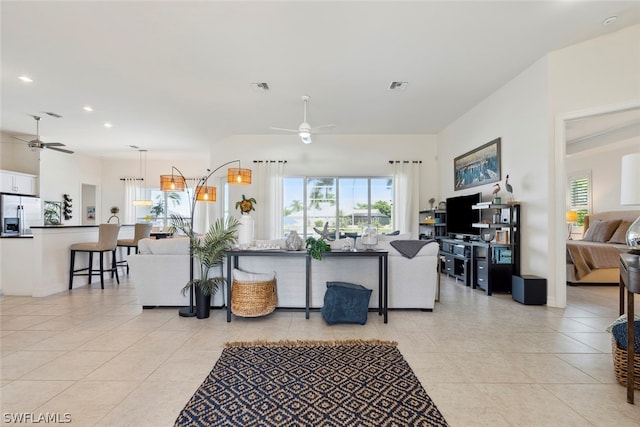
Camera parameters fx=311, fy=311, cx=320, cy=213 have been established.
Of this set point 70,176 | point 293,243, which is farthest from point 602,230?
point 70,176

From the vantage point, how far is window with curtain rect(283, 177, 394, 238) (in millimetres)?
7535

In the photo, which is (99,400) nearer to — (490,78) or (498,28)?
(498,28)

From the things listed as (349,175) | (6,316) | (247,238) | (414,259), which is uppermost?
(349,175)

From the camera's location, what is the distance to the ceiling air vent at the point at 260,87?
455 cm

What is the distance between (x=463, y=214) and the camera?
5.70 metres

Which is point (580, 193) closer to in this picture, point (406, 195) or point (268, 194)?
point (406, 195)

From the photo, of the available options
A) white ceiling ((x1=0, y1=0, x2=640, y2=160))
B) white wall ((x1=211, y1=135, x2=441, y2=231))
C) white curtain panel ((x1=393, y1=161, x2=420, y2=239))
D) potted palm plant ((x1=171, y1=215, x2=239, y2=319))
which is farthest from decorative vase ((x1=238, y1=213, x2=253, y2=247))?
white curtain panel ((x1=393, y1=161, x2=420, y2=239))

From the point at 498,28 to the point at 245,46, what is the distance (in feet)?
8.89

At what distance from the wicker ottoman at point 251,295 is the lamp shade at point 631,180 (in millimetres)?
3142

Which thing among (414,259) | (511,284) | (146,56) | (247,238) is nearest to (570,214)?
(511,284)

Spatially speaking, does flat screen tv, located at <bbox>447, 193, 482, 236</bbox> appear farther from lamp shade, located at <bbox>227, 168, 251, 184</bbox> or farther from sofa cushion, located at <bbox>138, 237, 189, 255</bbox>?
sofa cushion, located at <bbox>138, 237, 189, 255</bbox>

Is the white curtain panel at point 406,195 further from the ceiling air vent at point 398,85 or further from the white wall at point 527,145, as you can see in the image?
the ceiling air vent at point 398,85

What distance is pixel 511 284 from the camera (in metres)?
4.45

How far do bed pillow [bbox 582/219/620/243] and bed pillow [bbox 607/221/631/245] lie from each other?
0.28ft
